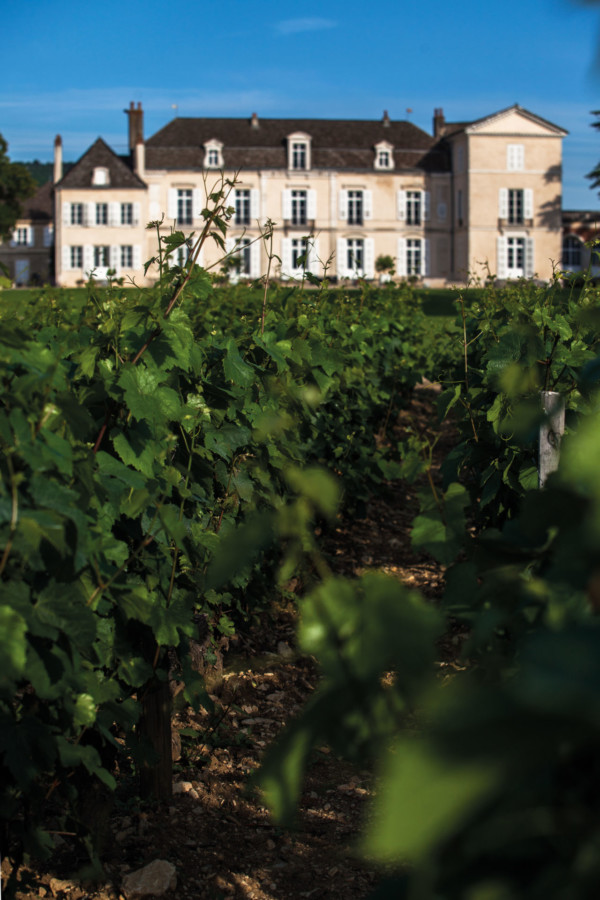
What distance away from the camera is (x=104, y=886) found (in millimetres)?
2459

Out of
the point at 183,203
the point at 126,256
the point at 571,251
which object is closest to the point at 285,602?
the point at 183,203

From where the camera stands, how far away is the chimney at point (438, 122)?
2232 inches

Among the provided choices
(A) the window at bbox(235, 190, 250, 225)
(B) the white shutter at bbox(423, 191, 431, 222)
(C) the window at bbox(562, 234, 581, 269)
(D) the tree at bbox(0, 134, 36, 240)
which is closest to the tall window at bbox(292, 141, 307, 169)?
(A) the window at bbox(235, 190, 250, 225)

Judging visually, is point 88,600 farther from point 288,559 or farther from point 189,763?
point 189,763

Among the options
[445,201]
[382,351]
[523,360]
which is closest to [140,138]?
[445,201]

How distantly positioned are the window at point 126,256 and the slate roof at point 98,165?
342 cm

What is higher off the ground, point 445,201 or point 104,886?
point 445,201

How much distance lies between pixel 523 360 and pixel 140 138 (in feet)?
176

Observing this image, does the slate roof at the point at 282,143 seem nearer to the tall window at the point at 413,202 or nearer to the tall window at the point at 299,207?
the tall window at the point at 413,202

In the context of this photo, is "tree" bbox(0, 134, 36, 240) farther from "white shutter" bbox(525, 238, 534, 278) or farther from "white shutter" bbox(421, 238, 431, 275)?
"white shutter" bbox(525, 238, 534, 278)

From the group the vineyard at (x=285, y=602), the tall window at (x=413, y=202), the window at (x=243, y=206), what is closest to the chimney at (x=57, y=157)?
the window at (x=243, y=206)

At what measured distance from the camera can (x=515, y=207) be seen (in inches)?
2087

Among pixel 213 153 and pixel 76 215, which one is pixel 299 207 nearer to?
pixel 213 153

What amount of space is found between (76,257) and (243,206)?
10446 mm
